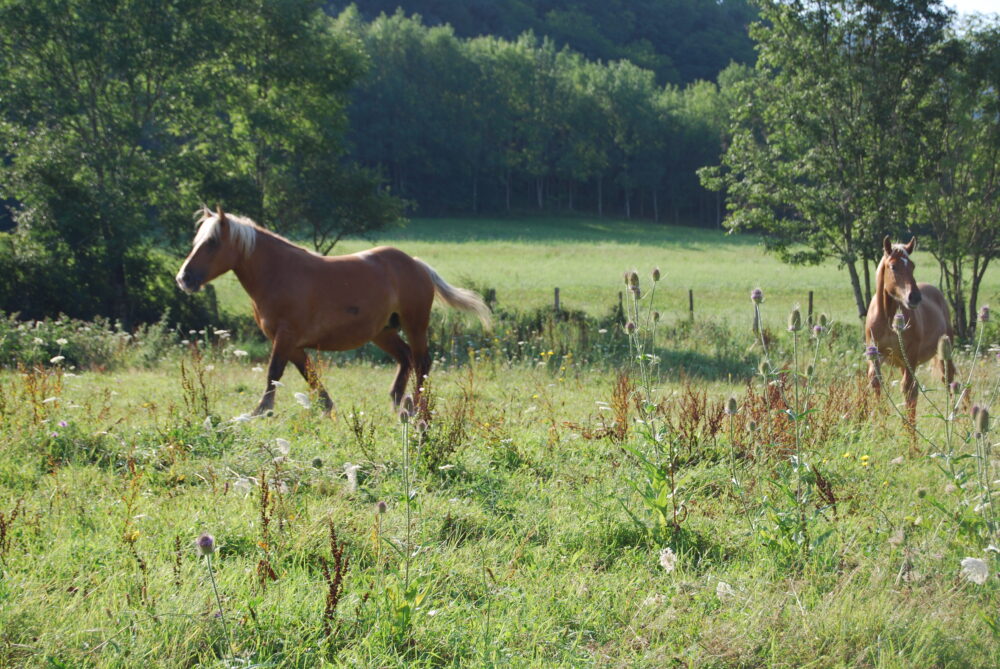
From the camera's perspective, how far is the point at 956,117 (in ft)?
71.0

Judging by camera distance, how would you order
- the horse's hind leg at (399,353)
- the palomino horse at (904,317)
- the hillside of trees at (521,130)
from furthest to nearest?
the hillside of trees at (521,130), the horse's hind leg at (399,353), the palomino horse at (904,317)

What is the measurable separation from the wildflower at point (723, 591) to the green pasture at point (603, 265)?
14990 millimetres

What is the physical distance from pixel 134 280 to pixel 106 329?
620 cm

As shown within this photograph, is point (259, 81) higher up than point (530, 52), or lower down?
lower down

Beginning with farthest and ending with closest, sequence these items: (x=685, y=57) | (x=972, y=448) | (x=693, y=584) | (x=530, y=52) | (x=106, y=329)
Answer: (x=685, y=57)
(x=530, y=52)
(x=106, y=329)
(x=972, y=448)
(x=693, y=584)

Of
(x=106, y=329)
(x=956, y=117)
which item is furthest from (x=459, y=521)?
(x=956, y=117)

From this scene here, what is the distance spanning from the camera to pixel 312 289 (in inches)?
327

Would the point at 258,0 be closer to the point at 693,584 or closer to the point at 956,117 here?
the point at 956,117

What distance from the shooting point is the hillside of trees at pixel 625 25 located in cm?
13825

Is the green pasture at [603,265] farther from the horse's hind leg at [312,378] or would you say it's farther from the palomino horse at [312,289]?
the horse's hind leg at [312,378]

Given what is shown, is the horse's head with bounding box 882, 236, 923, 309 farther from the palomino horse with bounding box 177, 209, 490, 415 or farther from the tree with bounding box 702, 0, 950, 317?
the tree with bounding box 702, 0, 950, 317

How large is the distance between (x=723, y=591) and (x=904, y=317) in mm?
5813

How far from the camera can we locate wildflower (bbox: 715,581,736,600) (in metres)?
3.65

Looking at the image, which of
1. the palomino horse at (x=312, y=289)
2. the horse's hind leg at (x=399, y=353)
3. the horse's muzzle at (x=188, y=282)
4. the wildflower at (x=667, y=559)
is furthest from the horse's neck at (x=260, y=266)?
the wildflower at (x=667, y=559)
